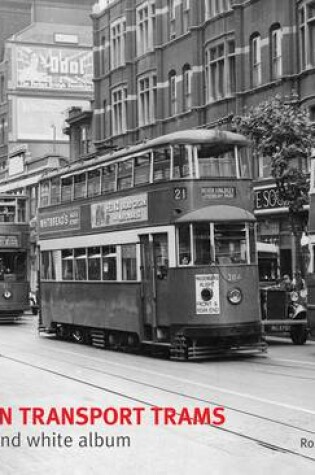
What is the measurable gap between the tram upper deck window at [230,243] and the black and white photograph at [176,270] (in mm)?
34

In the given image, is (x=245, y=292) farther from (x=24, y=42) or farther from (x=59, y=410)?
(x=24, y=42)

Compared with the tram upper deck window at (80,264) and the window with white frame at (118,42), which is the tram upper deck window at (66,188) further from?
the window with white frame at (118,42)

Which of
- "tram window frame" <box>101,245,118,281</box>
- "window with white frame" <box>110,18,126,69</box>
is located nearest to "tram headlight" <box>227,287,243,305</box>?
"tram window frame" <box>101,245,118,281</box>

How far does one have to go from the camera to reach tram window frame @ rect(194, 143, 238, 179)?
19.4 metres

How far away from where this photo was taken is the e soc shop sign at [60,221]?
24497 mm

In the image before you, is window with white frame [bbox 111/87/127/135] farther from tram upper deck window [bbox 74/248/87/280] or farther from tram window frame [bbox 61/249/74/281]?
tram upper deck window [bbox 74/248/87/280]

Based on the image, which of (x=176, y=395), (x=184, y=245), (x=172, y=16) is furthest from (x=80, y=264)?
(x=172, y=16)

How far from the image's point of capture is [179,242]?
19188 mm

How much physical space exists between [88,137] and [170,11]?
1298cm

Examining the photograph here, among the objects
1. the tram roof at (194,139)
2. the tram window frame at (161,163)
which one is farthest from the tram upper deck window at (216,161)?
the tram window frame at (161,163)

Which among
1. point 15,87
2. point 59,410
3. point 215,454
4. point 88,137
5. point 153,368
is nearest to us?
point 215,454

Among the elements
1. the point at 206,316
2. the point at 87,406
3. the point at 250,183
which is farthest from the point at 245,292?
the point at 87,406

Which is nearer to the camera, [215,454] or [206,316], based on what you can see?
[215,454]

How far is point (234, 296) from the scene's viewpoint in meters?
19.1
